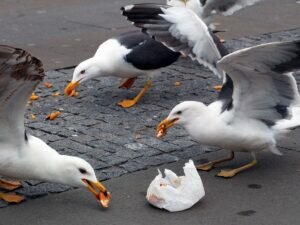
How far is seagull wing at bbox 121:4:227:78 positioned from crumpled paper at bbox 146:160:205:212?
141 cm

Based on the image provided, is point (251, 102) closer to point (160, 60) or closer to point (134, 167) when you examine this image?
point (134, 167)

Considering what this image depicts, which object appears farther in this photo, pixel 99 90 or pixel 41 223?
pixel 99 90

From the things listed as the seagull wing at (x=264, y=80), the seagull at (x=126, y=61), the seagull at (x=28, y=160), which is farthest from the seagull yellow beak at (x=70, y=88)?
the seagull at (x=28, y=160)

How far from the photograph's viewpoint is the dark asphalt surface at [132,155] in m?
4.75

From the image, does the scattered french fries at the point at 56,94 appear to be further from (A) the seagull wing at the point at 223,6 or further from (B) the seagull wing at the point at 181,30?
(A) the seagull wing at the point at 223,6

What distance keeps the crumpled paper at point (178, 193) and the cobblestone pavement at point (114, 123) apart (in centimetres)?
57

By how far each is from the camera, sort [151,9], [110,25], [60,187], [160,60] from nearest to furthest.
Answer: [60,187] → [151,9] → [160,60] → [110,25]

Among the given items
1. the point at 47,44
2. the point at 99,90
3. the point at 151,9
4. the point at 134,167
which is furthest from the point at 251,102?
the point at 47,44

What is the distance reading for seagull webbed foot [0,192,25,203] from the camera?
4906 mm

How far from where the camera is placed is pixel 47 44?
9766mm

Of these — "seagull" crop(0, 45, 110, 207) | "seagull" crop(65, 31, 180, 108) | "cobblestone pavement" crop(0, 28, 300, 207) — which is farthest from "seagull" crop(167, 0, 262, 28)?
"seagull" crop(0, 45, 110, 207)

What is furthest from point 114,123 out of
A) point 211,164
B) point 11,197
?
point 11,197

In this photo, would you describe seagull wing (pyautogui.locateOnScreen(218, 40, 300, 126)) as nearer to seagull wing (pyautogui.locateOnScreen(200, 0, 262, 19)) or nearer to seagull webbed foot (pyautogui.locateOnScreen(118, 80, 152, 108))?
seagull webbed foot (pyautogui.locateOnScreen(118, 80, 152, 108))

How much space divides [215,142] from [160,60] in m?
2.17
